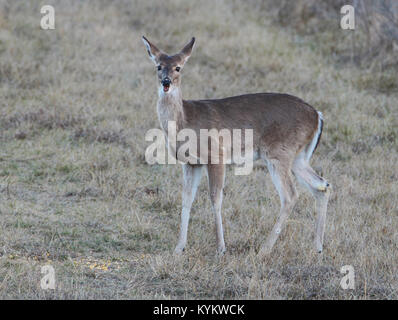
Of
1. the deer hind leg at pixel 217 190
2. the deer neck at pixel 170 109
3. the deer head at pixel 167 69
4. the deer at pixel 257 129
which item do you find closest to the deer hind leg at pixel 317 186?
the deer at pixel 257 129

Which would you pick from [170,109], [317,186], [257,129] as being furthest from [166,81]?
[317,186]

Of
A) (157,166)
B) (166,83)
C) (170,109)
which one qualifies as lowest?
(157,166)

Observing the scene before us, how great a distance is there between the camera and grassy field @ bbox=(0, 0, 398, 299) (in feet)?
19.6

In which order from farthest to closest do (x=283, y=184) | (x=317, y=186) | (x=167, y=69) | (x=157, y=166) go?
1. (x=157, y=166)
2. (x=317, y=186)
3. (x=283, y=184)
4. (x=167, y=69)

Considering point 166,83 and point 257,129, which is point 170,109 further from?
point 257,129

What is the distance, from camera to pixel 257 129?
7082mm

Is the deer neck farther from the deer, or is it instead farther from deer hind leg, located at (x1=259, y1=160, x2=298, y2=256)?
deer hind leg, located at (x1=259, y1=160, x2=298, y2=256)

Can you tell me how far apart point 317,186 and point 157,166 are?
2.66m

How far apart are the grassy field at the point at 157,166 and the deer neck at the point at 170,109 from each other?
1178 mm

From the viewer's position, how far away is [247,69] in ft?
40.5

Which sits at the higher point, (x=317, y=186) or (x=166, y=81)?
(x=166, y=81)

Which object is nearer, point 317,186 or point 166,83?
point 166,83
